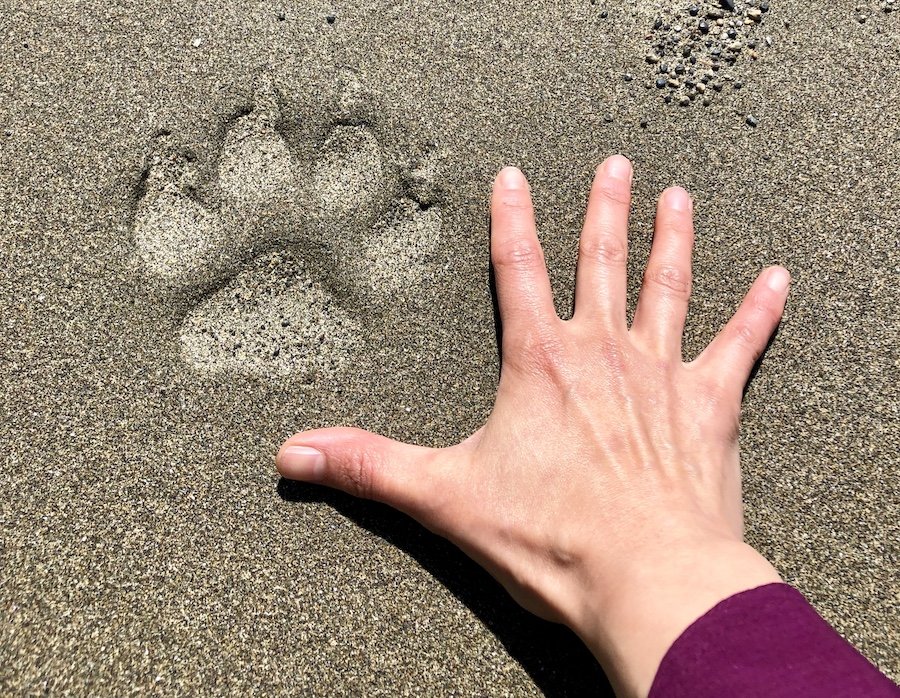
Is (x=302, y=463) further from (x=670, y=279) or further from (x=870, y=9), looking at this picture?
(x=870, y=9)

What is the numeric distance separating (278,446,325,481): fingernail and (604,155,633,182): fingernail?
0.92 meters

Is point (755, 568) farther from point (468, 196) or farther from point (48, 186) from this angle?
point (48, 186)

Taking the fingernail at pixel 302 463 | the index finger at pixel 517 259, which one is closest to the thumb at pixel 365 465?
the fingernail at pixel 302 463

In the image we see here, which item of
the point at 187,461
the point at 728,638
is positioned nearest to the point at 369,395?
the point at 187,461

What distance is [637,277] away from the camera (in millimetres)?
1505

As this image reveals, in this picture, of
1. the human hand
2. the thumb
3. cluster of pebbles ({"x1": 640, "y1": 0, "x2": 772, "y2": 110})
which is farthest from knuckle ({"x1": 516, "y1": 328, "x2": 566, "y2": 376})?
cluster of pebbles ({"x1": 640, "y1": 0, "x2": 772, "y2": 110})

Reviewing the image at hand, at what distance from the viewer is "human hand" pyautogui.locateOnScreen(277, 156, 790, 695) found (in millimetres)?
1129

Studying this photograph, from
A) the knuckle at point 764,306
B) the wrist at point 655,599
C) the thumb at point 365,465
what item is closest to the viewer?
the wrist at point 655,599

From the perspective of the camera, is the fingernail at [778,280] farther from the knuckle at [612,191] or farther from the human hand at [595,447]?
the knuckle at [612,191]

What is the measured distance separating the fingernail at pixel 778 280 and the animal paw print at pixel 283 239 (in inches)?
30.4

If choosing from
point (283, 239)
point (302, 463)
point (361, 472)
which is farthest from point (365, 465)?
point (283, 239)

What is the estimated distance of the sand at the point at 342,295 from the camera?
1.36 meters

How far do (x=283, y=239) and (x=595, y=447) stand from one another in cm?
84

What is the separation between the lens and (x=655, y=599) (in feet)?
3.30
